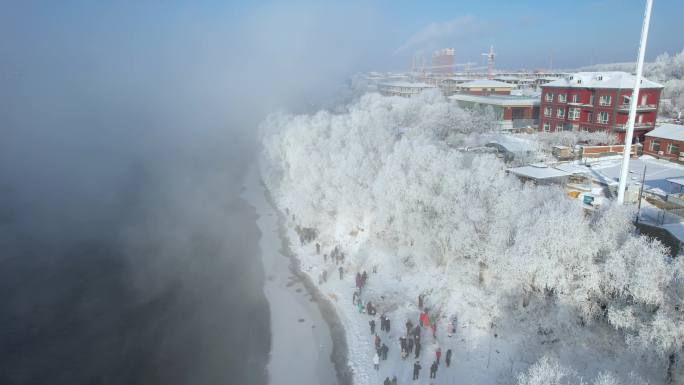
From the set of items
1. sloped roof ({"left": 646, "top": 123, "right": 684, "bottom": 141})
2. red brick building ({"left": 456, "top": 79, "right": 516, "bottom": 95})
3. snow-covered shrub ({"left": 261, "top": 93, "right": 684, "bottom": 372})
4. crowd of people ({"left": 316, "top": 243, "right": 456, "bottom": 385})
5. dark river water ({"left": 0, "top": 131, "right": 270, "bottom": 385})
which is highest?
red brick building ({"left": 456, "top": 79, "right": 516, "bottom": 95})

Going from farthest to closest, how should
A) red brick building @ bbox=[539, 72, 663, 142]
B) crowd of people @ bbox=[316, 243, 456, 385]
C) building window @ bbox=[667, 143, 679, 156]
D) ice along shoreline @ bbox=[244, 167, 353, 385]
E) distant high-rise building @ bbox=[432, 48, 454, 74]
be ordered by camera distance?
distant high-rise building @ bbox=[432, 48, 454, 74]
red brick building @ bbox=[539, 72, 663, 142]
building window @ bbox=[667, 143, 679, 156]
ice along shoreline @ bbox=[244, 167, 353, 385]
crowd of people @ bbox=[316, 243, 456, 385]

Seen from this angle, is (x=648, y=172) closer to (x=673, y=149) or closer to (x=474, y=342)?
(x=673, y=149)

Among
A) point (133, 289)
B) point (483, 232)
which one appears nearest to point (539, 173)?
point (483, 232)

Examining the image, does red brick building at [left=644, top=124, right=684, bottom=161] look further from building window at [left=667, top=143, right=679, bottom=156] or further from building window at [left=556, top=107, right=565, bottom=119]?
building window at [left=556, top=107, right=565, bottom=119]

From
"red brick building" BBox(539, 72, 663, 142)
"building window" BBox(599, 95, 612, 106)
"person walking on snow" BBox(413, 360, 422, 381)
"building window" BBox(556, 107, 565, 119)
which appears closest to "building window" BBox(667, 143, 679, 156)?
"red brick building" BBox(539, 72, 663, 142)

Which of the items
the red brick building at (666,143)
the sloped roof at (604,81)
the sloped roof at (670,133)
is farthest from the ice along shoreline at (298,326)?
the sloped roof at (604,81)

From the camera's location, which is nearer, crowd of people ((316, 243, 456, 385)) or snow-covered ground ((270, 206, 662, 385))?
snow-covered ground ((270, 206, 662, 385))

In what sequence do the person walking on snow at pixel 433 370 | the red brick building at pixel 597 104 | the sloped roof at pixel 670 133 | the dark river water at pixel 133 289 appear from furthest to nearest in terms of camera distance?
the red brick building at pixel 597 104
the sloped roof at pixel 670 133
the dark river water at pixel 133 289
the person walking on snow at pixel 433 370

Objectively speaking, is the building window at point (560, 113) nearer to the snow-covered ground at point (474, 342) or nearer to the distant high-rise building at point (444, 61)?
the snow-covered ground at point (474, 342)
